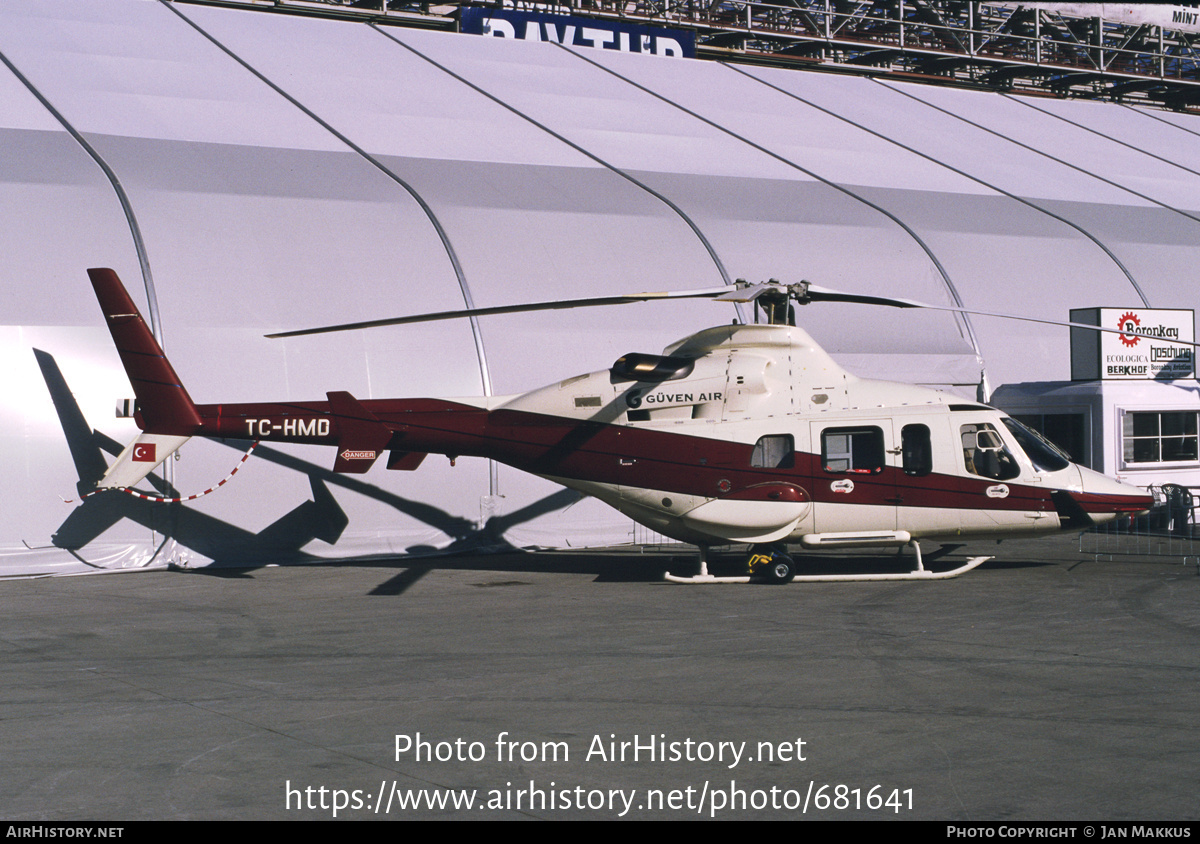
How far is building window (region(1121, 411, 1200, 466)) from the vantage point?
81.7 feet

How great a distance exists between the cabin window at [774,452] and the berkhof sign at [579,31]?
76.7 feet

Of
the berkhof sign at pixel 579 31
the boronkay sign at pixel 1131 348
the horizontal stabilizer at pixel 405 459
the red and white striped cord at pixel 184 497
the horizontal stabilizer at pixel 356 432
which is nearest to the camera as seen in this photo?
the horizontal stabilizer at pixel 356 432

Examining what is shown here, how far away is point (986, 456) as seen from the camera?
59.1 ft

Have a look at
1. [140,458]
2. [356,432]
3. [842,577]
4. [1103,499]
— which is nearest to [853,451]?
[842,577]

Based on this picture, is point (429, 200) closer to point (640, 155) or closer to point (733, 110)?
point (640, 155)

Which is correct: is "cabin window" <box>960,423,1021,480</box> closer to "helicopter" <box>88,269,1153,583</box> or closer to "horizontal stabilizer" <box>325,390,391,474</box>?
"helicopter" <box>88,269,1153,583</box>

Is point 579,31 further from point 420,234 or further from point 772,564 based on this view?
point 772,564

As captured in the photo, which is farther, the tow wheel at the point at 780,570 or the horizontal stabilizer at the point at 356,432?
the tow wheel at the point at 780,570

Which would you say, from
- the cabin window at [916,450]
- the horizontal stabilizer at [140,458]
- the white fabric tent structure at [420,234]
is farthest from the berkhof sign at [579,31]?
the cabin window at [916,450]

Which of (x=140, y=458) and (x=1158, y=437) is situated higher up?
(x=140, y=458)

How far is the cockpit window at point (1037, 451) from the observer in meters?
18.2

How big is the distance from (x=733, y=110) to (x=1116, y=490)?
19.6 m

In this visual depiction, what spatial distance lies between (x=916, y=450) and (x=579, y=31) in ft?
83.7

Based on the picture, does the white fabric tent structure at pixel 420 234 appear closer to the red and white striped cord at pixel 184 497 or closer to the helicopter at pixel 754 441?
the red and white striped cord at pixel 184 497
